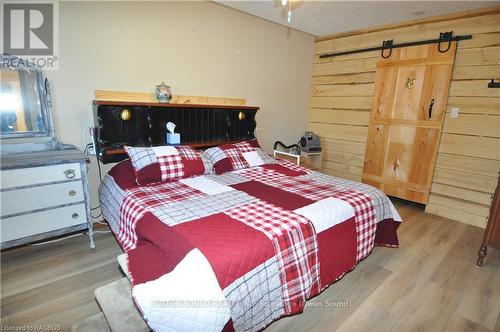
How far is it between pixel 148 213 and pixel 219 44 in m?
2.24

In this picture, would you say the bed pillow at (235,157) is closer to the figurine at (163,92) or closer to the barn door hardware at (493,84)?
the figurine at (163,92)

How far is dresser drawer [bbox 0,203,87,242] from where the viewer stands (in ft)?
5.78

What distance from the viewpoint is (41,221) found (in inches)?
73.7

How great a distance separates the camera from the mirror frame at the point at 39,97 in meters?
1.97

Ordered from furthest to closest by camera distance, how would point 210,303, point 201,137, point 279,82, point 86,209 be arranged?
point 279,82 → point 201,137 → point 86,209 → point 210,303

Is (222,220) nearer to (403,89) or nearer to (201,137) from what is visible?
(201,137)

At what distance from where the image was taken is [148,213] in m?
1.58

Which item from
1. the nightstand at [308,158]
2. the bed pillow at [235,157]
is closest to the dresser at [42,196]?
the bed pillow at [235,157]

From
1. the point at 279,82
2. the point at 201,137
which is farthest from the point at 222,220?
the point at 279,82

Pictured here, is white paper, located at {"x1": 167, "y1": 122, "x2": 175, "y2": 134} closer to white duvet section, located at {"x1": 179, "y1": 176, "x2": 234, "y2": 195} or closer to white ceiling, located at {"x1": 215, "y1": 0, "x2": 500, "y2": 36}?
white duvet section, located at {"x1": 179, "y1": 176, "x2": 234, "y2": 195}

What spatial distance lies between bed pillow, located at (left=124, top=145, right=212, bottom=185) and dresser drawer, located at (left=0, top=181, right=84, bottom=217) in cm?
43

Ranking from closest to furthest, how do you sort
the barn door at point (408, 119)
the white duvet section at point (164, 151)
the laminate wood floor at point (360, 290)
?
the laminate wood floor at point (360, 290) < the white duvet section at point (164, 151) < the barn door at point (408, 119)

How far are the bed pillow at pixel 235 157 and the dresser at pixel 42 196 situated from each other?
1.07 metres

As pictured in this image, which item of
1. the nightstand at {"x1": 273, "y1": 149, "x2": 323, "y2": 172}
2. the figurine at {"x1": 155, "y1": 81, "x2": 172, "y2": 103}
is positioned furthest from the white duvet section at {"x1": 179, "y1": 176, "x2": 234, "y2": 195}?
the nightstand at {"x1": 273, "y1": 149, "x2": 323, "y2": 172}
